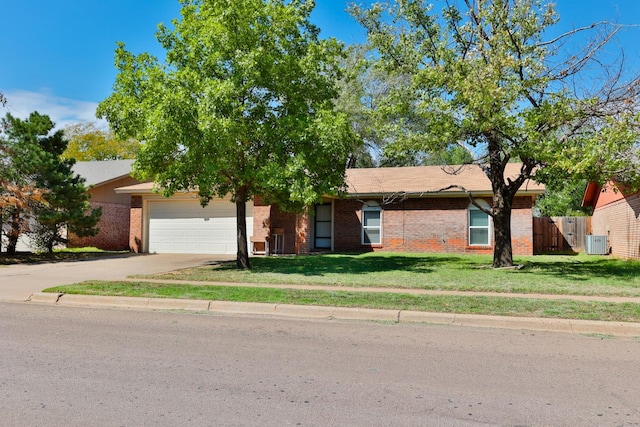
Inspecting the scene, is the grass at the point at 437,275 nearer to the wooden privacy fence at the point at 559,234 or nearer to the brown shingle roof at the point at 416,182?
the brown shingle roof at the point at 416,182

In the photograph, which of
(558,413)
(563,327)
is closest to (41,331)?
(558,413)

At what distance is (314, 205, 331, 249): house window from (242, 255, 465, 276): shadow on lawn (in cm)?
435

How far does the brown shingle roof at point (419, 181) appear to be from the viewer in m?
22.2

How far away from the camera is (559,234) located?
25.7 metres

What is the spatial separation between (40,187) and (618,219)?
76.7ft

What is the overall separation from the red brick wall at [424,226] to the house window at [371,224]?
188 millimetres

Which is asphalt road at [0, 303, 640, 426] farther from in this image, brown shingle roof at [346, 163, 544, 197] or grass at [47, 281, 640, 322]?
brown shingle roof at [346, 163, 544, 197]

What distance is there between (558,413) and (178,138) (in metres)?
11.4

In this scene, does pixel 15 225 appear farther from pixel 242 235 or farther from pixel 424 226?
pixel 424 226

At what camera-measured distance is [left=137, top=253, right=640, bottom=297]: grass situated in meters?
11.8

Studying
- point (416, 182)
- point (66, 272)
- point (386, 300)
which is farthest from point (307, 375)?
point (416, 182)

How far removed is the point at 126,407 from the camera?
14.6 ft

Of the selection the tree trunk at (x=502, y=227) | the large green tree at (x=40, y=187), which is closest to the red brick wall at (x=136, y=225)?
the large green tree at (x=40, y=187)

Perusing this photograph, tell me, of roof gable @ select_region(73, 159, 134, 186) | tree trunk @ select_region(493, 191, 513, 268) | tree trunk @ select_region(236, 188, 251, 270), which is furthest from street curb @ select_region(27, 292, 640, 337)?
roof gable @ select_region(73, 159, 134, 186)
